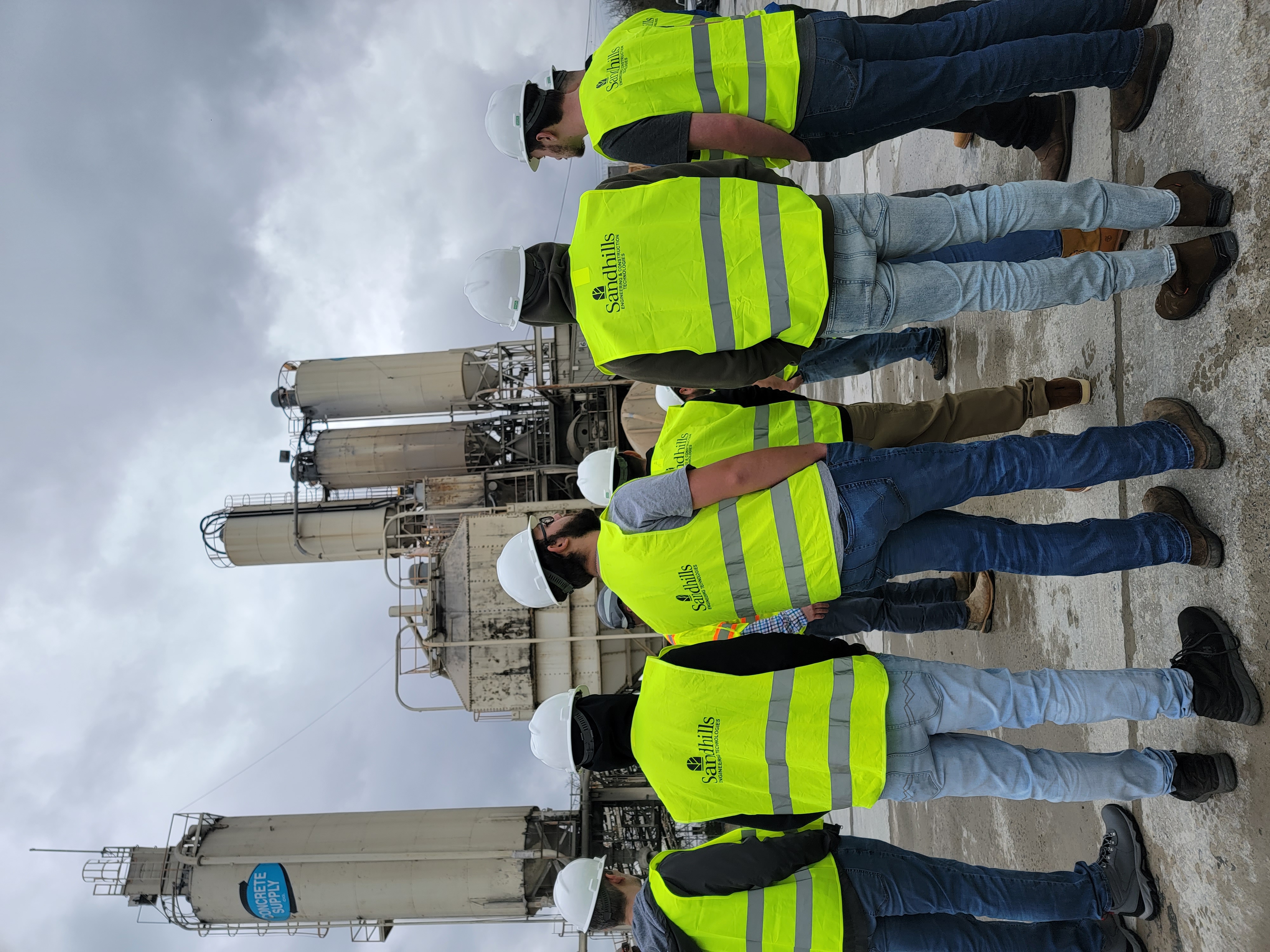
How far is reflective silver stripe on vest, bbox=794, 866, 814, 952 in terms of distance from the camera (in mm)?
3061

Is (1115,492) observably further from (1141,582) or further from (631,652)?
(631,652)

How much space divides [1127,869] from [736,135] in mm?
3339

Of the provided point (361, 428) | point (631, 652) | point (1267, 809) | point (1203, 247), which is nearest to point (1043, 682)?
point (1267, 809)

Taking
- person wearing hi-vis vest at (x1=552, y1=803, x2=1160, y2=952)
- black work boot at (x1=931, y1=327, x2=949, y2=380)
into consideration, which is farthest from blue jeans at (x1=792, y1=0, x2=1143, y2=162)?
person wearing hi-vis vest at (x1=552, y1=803, x2=1160, y2=952)

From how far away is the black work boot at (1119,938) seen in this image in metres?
3.23

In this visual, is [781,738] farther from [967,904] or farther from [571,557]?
[571,557]

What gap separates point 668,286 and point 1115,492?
235 cm

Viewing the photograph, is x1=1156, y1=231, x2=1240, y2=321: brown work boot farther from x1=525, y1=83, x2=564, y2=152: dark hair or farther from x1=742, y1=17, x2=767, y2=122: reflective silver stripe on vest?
x1=525, y1=83, x2=564, y2=152: dark hair

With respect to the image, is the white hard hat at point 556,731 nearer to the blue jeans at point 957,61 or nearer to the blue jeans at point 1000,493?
the blue jeans at point 1000,493

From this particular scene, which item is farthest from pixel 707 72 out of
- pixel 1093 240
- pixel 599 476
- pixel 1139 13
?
pixel 599 476

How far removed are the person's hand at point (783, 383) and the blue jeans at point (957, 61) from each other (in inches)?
62.1

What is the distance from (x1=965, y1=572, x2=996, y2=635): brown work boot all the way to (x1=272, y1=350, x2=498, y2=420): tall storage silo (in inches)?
329

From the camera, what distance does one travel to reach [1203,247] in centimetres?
284

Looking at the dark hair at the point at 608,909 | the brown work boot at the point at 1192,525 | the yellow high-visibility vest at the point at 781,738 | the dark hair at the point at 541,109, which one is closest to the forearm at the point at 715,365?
the yellow high-visibility vest at the point at 781,738
